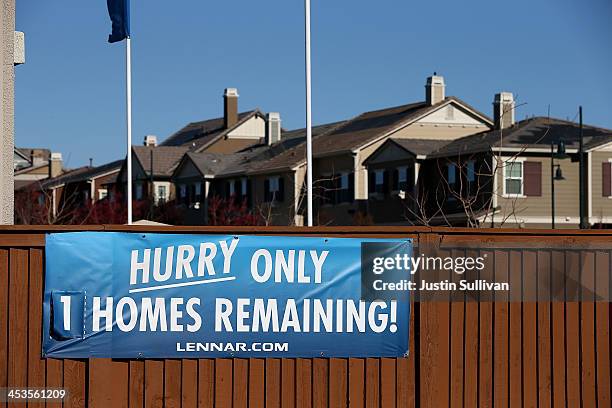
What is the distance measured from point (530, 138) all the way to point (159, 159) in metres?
34.1

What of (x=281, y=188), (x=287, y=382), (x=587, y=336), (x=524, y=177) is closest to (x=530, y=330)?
(x=587, y=336)

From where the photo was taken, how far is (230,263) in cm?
959

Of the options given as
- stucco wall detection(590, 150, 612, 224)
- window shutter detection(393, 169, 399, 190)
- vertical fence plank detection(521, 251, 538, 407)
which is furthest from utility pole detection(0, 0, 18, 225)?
window shutter detection(393, 169, 399, 190)

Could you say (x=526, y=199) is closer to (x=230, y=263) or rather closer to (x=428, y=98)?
(x=428, y=98)

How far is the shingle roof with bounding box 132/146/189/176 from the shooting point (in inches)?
2906

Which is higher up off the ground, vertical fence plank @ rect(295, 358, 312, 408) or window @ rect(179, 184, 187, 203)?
window @ rect(179, 184, 187, 203)

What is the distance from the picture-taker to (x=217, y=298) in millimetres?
9547

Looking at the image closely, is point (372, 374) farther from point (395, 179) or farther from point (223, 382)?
point (395, 179)

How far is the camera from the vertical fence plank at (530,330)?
9969 millimetres

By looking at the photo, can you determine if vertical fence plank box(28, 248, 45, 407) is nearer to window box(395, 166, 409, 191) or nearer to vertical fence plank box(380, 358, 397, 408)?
vertical fence plank box(380, 358, 397, 408)

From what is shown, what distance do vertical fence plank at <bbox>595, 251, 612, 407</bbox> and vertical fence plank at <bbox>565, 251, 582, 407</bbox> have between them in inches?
7.7

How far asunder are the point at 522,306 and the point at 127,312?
146 inches

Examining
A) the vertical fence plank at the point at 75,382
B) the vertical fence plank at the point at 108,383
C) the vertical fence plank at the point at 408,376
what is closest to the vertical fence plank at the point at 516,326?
the vertical fence plank at the point at 408,376

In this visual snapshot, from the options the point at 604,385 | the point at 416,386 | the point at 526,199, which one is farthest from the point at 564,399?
the point at 526,199
